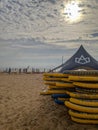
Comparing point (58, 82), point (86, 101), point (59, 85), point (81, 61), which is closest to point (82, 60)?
point (81, 61)

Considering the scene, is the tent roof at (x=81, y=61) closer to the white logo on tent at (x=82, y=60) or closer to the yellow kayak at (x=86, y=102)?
the white logo on tent at (x=82, y=60)

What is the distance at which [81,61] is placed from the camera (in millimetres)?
9438

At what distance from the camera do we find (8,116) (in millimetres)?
7113

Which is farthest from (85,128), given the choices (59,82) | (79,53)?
(79,53)

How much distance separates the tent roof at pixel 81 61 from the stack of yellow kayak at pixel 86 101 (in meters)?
3.38

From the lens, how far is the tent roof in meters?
9.35

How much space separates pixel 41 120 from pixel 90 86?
1.83 metres

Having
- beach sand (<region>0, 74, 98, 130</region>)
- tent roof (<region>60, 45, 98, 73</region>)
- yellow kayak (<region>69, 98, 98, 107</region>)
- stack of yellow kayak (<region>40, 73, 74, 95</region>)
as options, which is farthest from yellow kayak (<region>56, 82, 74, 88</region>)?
tent roof (<region>60, 45, 98, 73</region>)

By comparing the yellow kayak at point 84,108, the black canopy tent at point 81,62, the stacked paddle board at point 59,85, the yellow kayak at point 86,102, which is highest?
the black canopy tent at point 81,62

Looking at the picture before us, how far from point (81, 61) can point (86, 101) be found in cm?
385

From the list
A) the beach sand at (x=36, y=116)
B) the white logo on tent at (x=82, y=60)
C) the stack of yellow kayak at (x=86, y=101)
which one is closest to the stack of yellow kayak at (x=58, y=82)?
the beach sand at (x=36, y=116)

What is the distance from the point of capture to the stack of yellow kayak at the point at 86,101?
224 inches

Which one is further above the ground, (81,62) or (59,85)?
(81,62)

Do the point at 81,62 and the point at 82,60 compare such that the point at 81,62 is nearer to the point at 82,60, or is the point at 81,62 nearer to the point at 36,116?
the point at 82,60
